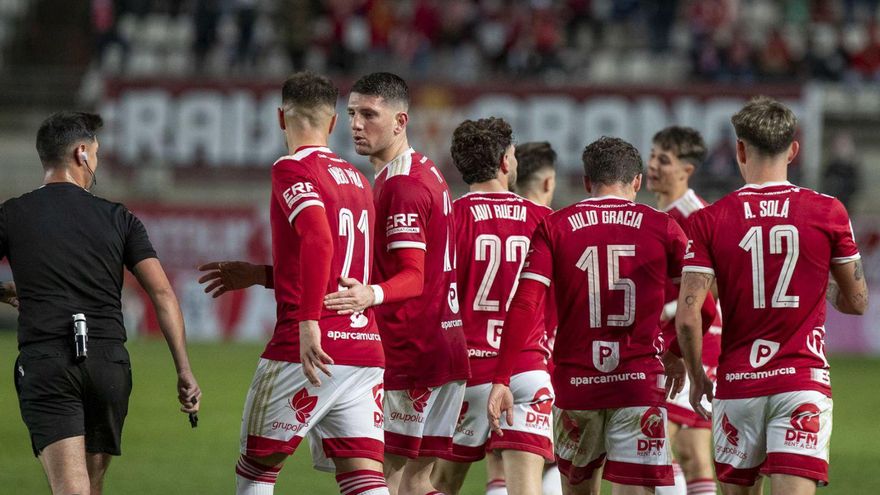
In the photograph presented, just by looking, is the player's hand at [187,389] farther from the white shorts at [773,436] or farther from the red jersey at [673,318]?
the red jersey at [673,318]

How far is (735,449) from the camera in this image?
253 inches

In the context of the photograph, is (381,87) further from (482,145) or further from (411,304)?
(411,304)

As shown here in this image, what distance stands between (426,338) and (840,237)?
7.11 feet

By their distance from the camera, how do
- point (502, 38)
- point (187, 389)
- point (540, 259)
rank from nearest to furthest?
point (187, 389) → point (540, 259) → point (502, 38)

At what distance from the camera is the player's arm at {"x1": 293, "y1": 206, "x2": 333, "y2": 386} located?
6.16 meters

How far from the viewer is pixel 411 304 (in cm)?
718

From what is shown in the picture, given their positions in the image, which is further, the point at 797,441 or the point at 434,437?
the point at 434,437

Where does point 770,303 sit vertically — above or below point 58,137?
below

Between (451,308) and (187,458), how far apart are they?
5469mm

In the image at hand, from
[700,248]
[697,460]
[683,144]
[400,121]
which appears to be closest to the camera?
[700,248]

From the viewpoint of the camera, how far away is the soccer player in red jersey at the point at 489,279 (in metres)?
7.71

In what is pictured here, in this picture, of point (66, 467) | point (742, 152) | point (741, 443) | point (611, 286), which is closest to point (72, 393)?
point (66, 467)

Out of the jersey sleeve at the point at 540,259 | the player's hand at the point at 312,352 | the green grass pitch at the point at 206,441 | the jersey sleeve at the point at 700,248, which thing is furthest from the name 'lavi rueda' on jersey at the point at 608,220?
the green grass pitch at the point at 206,441

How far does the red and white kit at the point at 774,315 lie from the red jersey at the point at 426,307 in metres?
1.35
